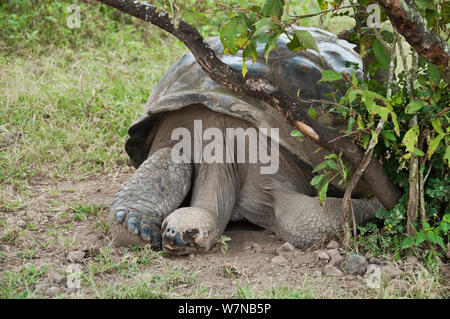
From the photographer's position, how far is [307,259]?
2.62 metres

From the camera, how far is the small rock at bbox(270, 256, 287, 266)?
2590mm

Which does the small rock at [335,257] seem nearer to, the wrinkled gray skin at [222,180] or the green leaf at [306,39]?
the wrinkled gray skin at [222,180]

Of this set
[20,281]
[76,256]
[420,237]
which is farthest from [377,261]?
[20,281]

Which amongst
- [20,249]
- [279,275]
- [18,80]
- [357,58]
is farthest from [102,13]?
[279,275]

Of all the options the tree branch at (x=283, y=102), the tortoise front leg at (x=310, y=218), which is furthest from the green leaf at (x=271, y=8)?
the tortoise front leg at (x=310, y=218)

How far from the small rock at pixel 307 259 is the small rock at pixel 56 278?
100 cm

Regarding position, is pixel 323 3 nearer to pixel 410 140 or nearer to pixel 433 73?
pixel 433 73

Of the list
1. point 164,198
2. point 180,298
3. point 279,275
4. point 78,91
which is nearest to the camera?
point 180,298

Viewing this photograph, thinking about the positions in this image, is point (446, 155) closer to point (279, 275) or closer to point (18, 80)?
point (279, 275)

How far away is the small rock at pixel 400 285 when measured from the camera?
2.25 metres

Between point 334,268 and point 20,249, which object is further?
point 20,249

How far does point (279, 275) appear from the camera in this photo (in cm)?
246

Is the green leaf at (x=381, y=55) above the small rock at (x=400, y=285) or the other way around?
above
